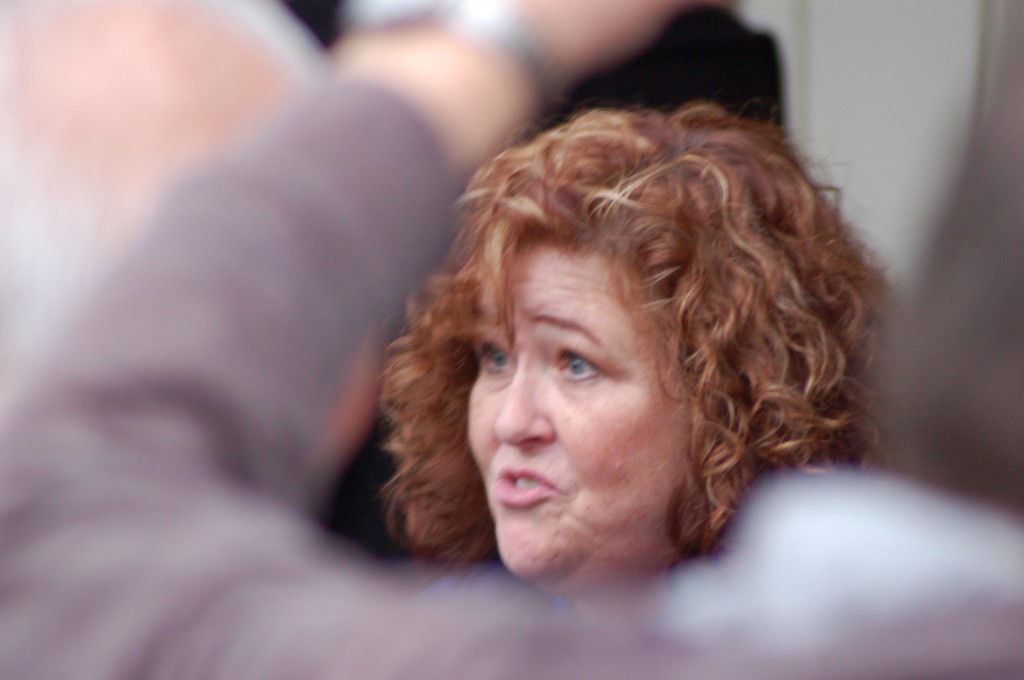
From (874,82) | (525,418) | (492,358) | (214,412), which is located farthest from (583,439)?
(874,82)

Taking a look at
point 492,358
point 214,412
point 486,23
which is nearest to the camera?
point 214,412

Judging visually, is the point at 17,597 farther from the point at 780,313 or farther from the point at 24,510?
the point at 780,313

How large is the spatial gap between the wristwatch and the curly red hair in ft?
3.16

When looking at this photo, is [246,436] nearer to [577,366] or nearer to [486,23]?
[486,23]

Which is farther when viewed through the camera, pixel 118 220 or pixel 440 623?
pixel 118 220

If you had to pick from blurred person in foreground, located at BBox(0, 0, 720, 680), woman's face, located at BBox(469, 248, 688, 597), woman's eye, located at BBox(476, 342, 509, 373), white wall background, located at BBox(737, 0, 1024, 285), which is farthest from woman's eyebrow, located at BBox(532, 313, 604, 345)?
blurred person in foreground, located at BBox(0, 0, 720, 680)

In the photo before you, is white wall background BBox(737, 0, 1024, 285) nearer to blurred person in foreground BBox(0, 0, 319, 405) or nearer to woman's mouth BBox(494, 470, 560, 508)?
woman's mouth BBox(494, 470, 560, 508)

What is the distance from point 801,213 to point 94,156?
1160mm

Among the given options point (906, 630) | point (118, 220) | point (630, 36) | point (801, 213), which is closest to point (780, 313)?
point (801, 213)

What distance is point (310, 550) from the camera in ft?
1.49

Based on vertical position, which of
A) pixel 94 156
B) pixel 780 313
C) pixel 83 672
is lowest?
pixel 780 313

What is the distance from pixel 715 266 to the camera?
1545mm

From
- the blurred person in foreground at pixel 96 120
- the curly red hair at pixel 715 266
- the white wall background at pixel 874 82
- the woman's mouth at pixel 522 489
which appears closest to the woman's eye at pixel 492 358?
the curly red hair at pixel 715 266

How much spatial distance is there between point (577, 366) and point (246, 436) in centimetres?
113
